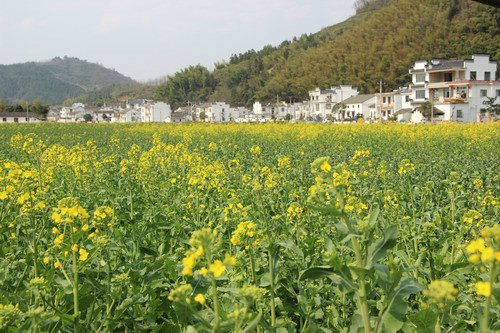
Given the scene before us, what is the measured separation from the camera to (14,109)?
99.2 meters

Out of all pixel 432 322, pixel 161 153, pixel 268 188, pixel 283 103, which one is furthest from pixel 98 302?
pixel 283 103

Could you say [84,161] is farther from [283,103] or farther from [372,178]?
[283,103]

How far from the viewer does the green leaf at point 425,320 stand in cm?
194

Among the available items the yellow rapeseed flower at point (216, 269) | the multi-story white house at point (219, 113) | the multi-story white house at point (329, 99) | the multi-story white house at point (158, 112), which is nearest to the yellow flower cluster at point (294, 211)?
the yellow rapeseed flower at point (216, 269)

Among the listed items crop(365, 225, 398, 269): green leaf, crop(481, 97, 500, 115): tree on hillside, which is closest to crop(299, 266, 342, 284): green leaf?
crop(365, 225, 398, 269): green leaf

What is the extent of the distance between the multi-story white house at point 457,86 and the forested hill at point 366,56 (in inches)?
956

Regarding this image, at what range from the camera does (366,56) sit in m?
106

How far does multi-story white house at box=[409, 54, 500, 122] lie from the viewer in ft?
164

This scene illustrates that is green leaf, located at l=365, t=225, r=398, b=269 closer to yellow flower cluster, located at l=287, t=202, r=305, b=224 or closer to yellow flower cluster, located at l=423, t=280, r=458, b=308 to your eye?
yellow flower cluster, located at l=423, t=280, r=458, b=308

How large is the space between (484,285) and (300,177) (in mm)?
6256

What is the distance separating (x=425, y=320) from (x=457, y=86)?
5558cm

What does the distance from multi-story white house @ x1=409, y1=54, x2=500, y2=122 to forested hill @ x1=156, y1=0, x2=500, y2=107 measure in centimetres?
2428

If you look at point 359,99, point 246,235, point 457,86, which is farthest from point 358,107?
point 246,235

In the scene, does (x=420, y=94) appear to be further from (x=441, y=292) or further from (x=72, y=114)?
(x=72, y=114)
